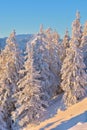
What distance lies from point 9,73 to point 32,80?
7.79m

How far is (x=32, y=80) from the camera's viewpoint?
4419 centimetres

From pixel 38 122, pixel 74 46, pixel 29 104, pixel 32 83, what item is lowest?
pixel 38 122

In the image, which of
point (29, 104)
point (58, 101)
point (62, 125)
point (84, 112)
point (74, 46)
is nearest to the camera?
point (62, 125)

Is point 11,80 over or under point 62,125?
over

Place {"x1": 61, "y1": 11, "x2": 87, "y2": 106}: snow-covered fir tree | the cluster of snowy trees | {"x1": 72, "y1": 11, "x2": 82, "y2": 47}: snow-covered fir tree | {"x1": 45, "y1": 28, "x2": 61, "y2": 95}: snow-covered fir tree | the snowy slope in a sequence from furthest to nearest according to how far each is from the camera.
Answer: {"x1": 45, "y1": 28, "x2": 61, "y2": 95}: snow-covered fir tree
{"x1": 72, "y1": 11, "x2": 82, "y2": 47}: snow-covered fir tree
{"x1": 61, "y1": 11, "x2": 87, "y2": 106}: snow-covered fir tree
the cluster of snowy trees
the snowy slope

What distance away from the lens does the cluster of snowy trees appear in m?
44.4

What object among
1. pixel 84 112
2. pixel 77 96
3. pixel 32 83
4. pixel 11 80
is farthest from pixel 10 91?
pixel 84 112

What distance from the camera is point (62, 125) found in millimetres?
37062

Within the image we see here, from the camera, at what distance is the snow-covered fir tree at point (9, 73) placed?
50.0 meters

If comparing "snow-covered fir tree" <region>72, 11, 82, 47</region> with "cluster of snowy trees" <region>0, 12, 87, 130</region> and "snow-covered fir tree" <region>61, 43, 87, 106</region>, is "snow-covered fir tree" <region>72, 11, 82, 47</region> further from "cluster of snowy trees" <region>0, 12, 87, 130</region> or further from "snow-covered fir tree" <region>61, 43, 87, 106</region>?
"snow-covered fir tree" <region>61, 43, 87, 106</region>

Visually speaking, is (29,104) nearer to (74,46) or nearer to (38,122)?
(38,122)

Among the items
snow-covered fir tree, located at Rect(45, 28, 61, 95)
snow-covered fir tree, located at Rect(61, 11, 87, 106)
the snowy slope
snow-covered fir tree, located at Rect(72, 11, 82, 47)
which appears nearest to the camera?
the snowy slope

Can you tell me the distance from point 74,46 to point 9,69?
11325 mm

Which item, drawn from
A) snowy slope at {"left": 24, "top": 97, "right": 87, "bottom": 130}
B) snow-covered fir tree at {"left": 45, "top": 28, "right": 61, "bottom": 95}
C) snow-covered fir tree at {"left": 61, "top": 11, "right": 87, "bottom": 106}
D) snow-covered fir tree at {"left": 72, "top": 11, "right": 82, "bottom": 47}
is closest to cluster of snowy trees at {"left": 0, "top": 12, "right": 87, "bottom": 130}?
snow-covered fir tree at {"left": 61, "top": 11, "right": 87, "bottom": 106}
